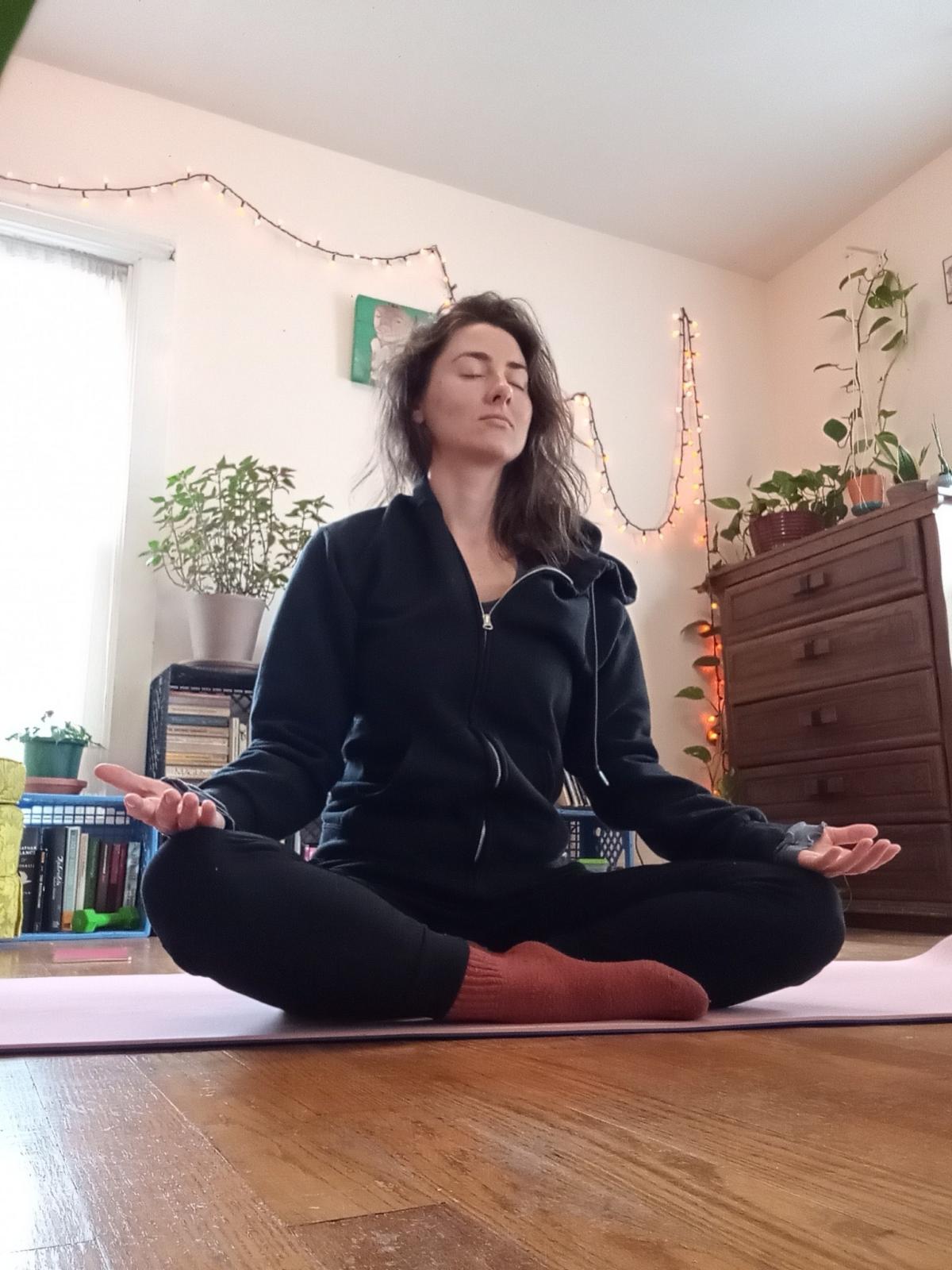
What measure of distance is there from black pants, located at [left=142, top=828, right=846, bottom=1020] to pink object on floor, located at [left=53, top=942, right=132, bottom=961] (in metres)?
1.00

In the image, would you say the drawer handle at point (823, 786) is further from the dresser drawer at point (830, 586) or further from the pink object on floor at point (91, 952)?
the pink object on floor at point (91, 952)

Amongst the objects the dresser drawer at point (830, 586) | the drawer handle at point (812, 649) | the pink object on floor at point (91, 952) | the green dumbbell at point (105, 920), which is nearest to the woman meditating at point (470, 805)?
the pink object on floor at point (91, 952)

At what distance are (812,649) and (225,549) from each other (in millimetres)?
1656

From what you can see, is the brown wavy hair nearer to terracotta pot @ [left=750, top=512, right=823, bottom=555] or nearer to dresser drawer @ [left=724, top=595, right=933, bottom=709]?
dresser drawer @ [left=724, top=595, right=933, bottom=709]

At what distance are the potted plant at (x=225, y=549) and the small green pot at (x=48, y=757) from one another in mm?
401

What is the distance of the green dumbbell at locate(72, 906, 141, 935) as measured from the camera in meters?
2.52

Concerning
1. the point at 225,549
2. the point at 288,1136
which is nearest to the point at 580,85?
the point at 225,549

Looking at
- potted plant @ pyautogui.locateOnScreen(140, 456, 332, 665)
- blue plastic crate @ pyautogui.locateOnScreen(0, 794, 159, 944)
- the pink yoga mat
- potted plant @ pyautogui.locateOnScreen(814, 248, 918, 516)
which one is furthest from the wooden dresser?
blue plastic crate @ pyautogui.locateOnScreen(0, 794, 159, 944)

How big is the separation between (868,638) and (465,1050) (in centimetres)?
232

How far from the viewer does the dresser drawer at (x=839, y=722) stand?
2.75 m

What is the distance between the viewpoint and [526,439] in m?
1.61

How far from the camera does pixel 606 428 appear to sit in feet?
12.6

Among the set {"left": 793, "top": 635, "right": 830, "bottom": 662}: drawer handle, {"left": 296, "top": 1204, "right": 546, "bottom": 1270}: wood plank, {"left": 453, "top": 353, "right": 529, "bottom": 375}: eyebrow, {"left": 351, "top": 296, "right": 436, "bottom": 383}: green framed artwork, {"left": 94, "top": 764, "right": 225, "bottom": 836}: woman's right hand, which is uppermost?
{"left": 351, "top": 296, "right": 436, "bottom": 383}: green framed artwork

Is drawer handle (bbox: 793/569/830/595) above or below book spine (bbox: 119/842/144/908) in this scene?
above
